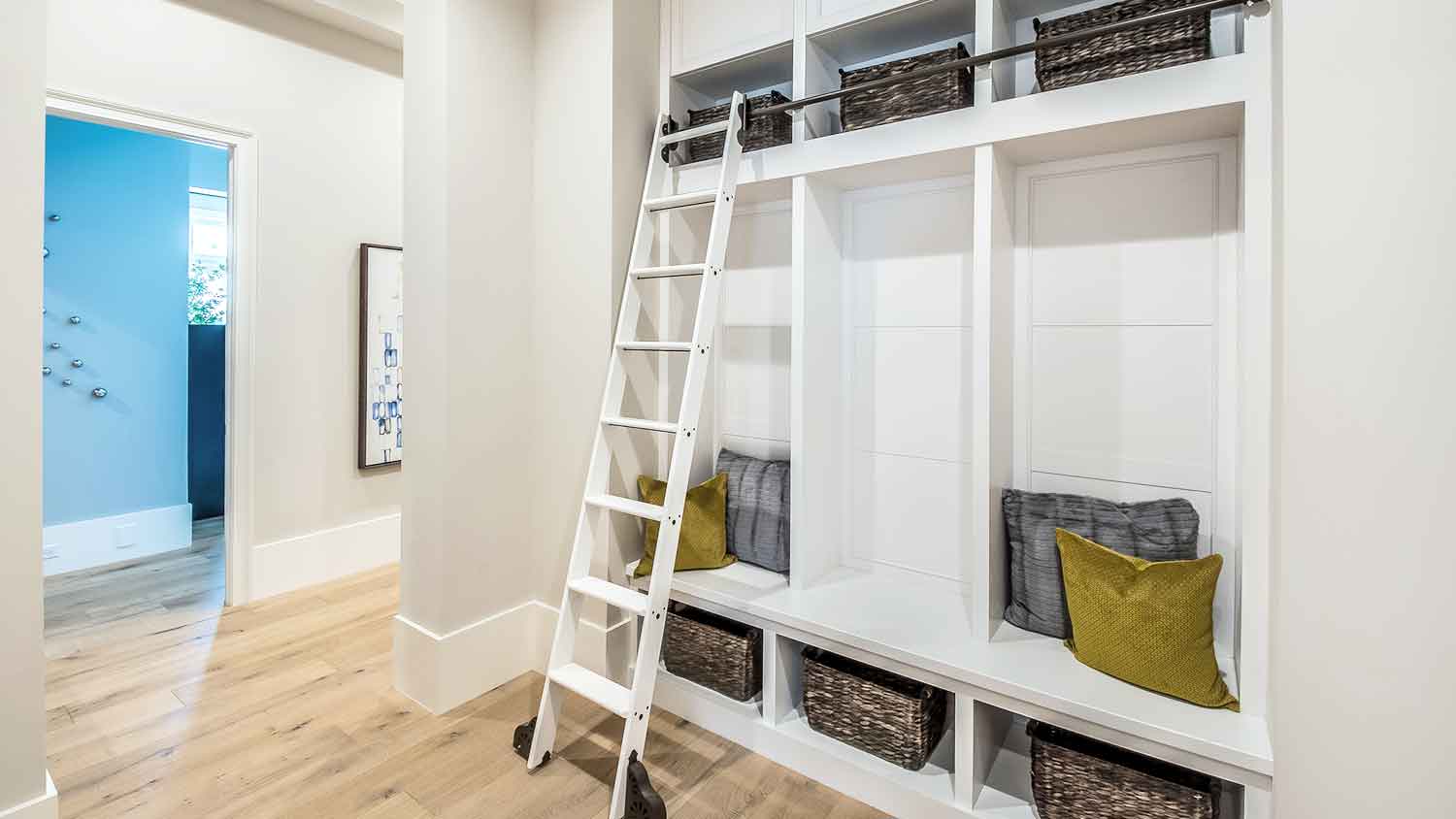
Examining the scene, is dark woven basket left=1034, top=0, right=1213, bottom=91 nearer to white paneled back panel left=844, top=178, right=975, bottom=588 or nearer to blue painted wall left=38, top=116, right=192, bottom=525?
white paneled back panel left=844, top=178, right=975, bottom=588

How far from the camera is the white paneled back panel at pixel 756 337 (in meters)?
2.60

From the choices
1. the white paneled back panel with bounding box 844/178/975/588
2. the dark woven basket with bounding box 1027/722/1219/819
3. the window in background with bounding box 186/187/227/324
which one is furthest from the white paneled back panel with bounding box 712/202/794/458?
the window in background with bounding box 186/187/227/324

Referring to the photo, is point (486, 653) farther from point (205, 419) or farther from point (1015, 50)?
point (205, 419)

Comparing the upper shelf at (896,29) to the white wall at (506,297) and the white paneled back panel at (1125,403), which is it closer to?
the white wall at (506,297)

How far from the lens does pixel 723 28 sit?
2.42 meters

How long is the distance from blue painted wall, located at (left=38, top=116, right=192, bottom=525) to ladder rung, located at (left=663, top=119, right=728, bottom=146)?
3.75 m

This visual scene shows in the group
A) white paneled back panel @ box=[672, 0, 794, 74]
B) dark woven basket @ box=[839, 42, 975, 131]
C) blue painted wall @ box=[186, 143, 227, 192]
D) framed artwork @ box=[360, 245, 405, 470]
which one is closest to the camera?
dark woven basket @ box=[839, 42, 975, 131]

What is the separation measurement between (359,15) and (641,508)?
3036 mm

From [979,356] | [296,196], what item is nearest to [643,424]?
[979,356]

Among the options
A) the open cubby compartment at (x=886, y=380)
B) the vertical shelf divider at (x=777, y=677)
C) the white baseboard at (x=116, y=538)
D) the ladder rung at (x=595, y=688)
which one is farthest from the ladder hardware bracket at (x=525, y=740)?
the white baseboard at (x=116, y=538)

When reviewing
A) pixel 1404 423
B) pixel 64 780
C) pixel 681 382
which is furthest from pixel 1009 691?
pixel 64 780

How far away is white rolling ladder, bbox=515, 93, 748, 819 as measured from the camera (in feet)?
6.10

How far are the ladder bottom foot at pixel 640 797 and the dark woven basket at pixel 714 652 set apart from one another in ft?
1.51

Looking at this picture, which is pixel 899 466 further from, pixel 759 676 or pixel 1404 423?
pixel 1404 423
